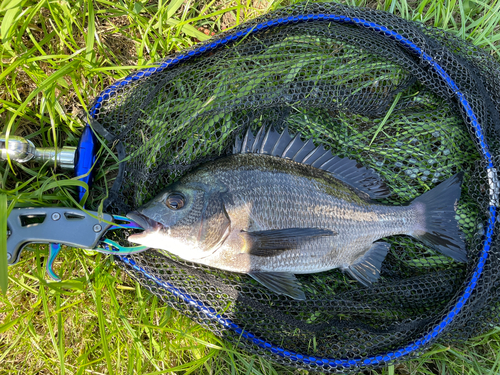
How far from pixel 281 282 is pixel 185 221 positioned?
873 mm

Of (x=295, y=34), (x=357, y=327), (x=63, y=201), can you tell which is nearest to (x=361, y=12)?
(x=295, y=34)

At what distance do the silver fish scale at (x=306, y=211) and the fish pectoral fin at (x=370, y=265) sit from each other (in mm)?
54

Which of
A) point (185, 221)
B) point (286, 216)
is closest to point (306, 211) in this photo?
point (286, 216)

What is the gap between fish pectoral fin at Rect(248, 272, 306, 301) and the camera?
2.34 metres

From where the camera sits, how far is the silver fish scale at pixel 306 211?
2.34 m

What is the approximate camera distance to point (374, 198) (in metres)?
2.66

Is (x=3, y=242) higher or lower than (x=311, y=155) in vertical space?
lower

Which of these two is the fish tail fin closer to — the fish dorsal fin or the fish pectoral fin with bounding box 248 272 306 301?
the fish dorsal fin

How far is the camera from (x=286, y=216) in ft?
7.75

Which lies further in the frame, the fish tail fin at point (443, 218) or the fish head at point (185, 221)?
the fish tail fin at point (443, 218)

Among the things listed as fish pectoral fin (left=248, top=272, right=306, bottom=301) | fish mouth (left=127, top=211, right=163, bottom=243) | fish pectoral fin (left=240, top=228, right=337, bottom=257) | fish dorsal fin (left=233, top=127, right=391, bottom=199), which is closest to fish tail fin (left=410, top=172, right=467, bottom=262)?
fish dorsal fin (left=233, top=127, right=391, bottom=199)

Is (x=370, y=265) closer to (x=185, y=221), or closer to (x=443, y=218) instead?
(x=443, y=218)

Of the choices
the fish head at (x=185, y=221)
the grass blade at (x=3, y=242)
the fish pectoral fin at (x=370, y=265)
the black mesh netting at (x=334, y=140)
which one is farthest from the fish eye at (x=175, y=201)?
the fish pectoral fin at (x=370, y=265)

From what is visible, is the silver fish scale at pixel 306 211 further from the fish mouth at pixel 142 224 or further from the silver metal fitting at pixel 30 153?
the silver metal fitting at pixel 30 153
